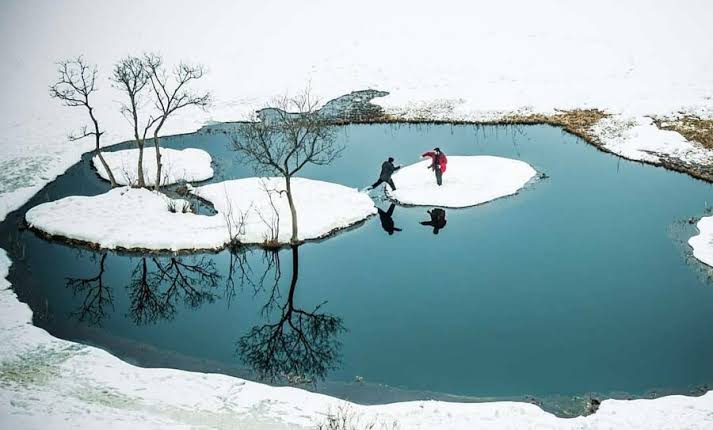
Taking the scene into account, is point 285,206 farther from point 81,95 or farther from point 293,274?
point 81,95

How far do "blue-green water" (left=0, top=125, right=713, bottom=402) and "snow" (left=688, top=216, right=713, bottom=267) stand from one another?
0.40 m

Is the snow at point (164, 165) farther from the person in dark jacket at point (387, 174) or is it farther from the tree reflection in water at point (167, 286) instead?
the person in dark jacket at point (387, 174)

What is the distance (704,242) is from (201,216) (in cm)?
1960

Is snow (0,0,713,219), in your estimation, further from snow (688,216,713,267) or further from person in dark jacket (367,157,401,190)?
person in dark jacket (367,157,401,190)

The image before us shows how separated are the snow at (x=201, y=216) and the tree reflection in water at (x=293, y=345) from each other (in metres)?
4.91

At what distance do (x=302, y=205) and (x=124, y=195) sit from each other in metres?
7.84

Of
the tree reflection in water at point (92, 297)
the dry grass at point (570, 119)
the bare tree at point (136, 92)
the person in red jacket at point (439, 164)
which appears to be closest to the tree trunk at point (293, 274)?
the tree reflection in water at point (92, 297)

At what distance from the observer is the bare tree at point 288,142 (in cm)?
2441

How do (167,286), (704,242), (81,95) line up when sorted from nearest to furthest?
(167,286) < (704,242) < (81,95)

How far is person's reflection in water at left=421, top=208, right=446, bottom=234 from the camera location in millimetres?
26538

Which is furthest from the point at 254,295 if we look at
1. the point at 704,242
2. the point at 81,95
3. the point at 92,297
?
the point at 81,95

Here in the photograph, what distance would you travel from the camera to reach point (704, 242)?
24.1 m

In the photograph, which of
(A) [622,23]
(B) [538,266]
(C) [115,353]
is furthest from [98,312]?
(A) [622,23]

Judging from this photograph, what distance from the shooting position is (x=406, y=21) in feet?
196
